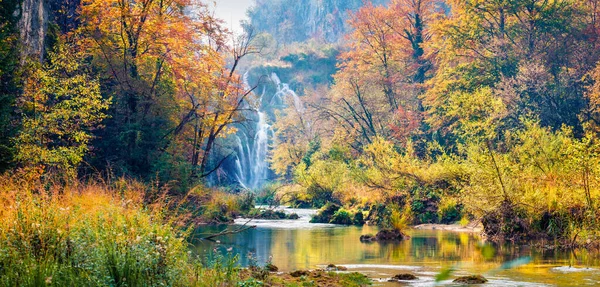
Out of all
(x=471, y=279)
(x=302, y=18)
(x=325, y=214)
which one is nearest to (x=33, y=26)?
(x=325, y=214)

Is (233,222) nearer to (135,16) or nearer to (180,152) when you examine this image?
(180,152)

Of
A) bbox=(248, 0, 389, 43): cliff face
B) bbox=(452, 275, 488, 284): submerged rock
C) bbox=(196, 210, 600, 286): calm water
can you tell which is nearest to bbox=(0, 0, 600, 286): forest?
bbox=(196, 210, 600, 286): calm water

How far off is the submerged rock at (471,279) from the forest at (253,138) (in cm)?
35

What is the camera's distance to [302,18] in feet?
384

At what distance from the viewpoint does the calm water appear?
13.0 meters

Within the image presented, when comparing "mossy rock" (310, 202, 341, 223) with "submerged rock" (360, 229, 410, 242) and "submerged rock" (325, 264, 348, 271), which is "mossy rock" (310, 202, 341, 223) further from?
"submerged rock" (325, 264, 348, 271)

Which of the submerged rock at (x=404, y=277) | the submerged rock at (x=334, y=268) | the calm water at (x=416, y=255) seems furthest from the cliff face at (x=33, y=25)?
the submerged rock at (x=404, y=277)

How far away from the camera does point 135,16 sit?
27641mm

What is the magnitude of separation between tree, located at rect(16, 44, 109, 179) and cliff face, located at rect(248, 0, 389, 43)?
84614 mm

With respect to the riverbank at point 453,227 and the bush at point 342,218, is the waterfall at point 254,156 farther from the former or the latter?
the riverbank at point 453,227

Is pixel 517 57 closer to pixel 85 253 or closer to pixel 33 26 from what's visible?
pixel 33 26

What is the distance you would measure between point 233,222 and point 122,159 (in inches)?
246

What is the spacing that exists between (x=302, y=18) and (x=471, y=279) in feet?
354

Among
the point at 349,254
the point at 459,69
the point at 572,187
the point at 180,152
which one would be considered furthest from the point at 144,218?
the point at 459,69
